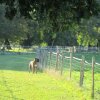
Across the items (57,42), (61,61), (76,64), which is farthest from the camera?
(57,42)

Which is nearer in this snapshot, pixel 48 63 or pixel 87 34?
pixel 48 63

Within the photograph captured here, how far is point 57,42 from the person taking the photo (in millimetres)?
88500

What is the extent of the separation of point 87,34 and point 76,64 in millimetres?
54931

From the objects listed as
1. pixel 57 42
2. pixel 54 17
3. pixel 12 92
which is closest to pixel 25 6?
pixel 54 17

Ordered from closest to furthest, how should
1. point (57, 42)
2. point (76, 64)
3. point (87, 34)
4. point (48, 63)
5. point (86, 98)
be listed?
point (86, 98) < point (76, 64) < point (48, 63) < point (87, 34) < point (57, 42)

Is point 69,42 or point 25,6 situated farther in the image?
point 69,42

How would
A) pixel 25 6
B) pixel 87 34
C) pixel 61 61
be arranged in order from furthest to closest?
pixel 87 34
pixel 61 61
pixel 25 6

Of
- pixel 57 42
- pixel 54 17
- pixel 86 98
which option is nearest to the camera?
pixel 54 17

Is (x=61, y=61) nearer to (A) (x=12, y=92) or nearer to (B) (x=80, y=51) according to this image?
(A) (x=12, y=92)

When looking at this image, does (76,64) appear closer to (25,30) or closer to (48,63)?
(48,63)

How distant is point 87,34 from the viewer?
77.1 m

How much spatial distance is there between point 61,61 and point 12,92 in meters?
8.19

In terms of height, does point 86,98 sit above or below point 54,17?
below

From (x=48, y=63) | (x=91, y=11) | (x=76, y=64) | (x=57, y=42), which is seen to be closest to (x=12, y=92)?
(x=76, y=64)
